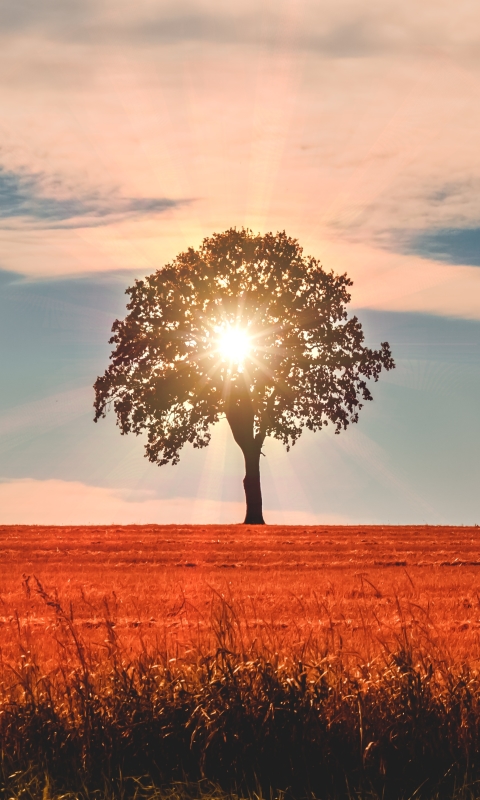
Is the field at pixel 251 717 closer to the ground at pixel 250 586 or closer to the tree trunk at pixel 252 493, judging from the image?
the ground at pixel 250 586

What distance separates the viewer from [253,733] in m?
8.81

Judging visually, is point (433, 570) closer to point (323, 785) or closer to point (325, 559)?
point (325, 559)

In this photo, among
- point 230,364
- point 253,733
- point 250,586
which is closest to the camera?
point 253,733

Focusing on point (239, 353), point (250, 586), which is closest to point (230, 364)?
Result: point (239, 353)

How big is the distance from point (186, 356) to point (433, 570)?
903 inches

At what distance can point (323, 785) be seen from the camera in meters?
8.61

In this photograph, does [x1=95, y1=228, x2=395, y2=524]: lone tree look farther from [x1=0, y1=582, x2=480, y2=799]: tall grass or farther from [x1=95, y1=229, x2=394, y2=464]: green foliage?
[x1=0, y1=582, x2=480, y2=799]: tall grass

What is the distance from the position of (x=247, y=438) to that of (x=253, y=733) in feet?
120

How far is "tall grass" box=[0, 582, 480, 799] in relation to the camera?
8.62 m

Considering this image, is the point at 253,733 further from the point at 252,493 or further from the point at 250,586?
the point at 252,493

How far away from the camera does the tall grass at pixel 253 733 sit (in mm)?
8617

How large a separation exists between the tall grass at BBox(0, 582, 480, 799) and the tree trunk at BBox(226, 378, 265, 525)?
3583cm

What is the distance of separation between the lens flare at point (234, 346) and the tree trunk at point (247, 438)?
3.67 ft

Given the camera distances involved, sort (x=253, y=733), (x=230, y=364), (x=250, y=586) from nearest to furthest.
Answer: (x=253, y=733) → (x=250, y=586) → (x=230, y=364)
